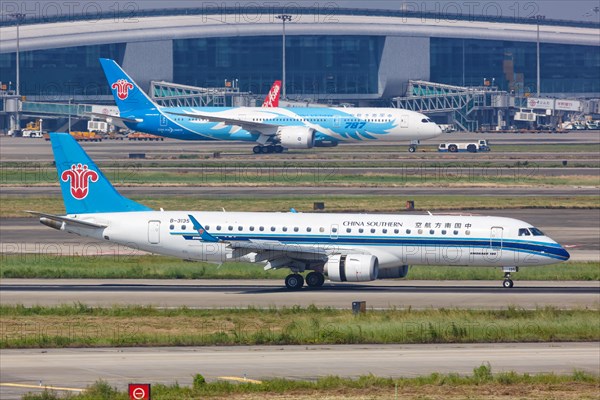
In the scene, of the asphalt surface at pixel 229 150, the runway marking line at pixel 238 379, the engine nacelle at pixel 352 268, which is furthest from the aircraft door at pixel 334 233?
the asphalt surface at pixel 229 150

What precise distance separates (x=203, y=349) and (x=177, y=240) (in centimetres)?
1557

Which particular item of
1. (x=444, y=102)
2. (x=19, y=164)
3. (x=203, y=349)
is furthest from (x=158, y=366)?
(x=444, y=102)

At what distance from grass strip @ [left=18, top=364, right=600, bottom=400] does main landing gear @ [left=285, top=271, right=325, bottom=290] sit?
18.4 metres

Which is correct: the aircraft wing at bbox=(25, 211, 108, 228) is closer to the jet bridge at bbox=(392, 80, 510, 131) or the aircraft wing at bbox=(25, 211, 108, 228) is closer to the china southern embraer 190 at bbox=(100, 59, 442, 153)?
the china southern embraer 190 at bbox=(100, 59, 442, 153)

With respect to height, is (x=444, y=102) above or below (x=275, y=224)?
above

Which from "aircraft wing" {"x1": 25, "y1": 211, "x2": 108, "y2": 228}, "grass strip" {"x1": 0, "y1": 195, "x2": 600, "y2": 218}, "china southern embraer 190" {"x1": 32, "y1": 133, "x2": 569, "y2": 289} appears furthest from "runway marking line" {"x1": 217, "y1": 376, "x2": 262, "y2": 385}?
"grass strip" {"x1": 0, "y1": 195, "x2": 600, "y2": 218}

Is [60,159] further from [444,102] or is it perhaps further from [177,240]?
[444,102]

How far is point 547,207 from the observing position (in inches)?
3071

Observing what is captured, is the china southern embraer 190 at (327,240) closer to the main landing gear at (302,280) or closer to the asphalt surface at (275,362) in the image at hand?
the main landing gear at (302,280)

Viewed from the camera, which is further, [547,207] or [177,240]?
[547,207]

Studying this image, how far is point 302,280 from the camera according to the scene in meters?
47.9

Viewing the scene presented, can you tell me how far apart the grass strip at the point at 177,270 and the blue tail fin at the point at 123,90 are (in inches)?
2656

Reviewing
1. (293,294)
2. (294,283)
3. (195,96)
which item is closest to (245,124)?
(195,96)

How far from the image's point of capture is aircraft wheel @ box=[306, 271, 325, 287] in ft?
158
